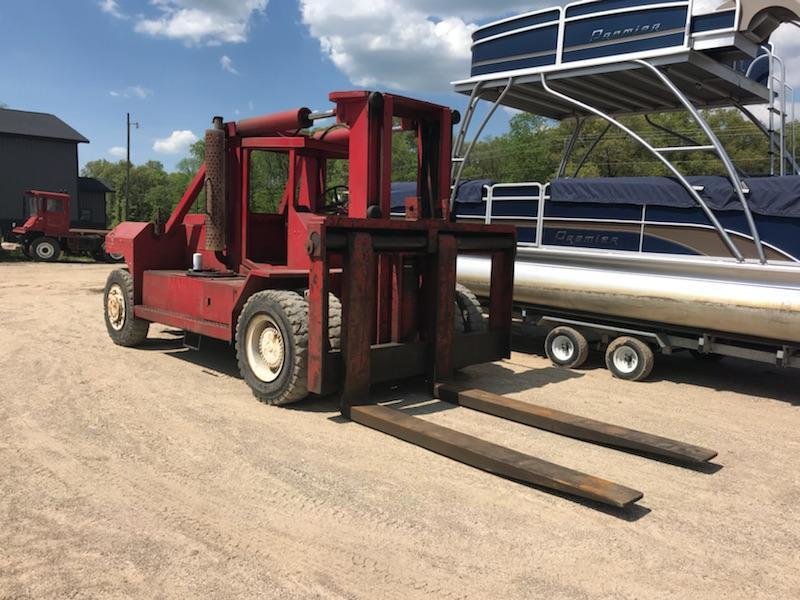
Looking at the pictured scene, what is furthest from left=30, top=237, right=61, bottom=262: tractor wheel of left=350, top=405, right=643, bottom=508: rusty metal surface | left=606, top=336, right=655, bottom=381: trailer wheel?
left=350, top=405, right=643, bottom=508: rusty metal surface

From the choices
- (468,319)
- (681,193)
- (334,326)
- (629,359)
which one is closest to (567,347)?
(629,359)

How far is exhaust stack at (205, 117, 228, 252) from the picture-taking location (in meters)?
7.62

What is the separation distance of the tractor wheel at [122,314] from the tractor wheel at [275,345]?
9.28 feet

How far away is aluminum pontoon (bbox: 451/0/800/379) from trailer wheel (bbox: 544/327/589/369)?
0.02m

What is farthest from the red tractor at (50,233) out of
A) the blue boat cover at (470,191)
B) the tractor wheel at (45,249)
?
the blue boat cover at (470,191)

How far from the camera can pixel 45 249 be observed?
26.8m

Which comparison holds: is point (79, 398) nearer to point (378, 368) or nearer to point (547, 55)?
point (378, 368)

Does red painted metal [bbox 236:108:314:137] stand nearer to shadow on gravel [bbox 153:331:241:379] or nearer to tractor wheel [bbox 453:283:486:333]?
tractor wheel [bbox 453:283:486:333]

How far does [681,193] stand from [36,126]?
142 ft

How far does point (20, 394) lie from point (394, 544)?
15.2 ft

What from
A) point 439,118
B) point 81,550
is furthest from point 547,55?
point 81,550

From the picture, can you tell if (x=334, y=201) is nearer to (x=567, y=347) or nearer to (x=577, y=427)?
(x=567, y=347)

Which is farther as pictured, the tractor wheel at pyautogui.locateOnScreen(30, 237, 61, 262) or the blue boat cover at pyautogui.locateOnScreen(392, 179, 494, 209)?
the tractor wheel at pyautogui.locateOnScreen(30, 237, 61, 262)

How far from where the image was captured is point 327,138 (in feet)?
25.1
